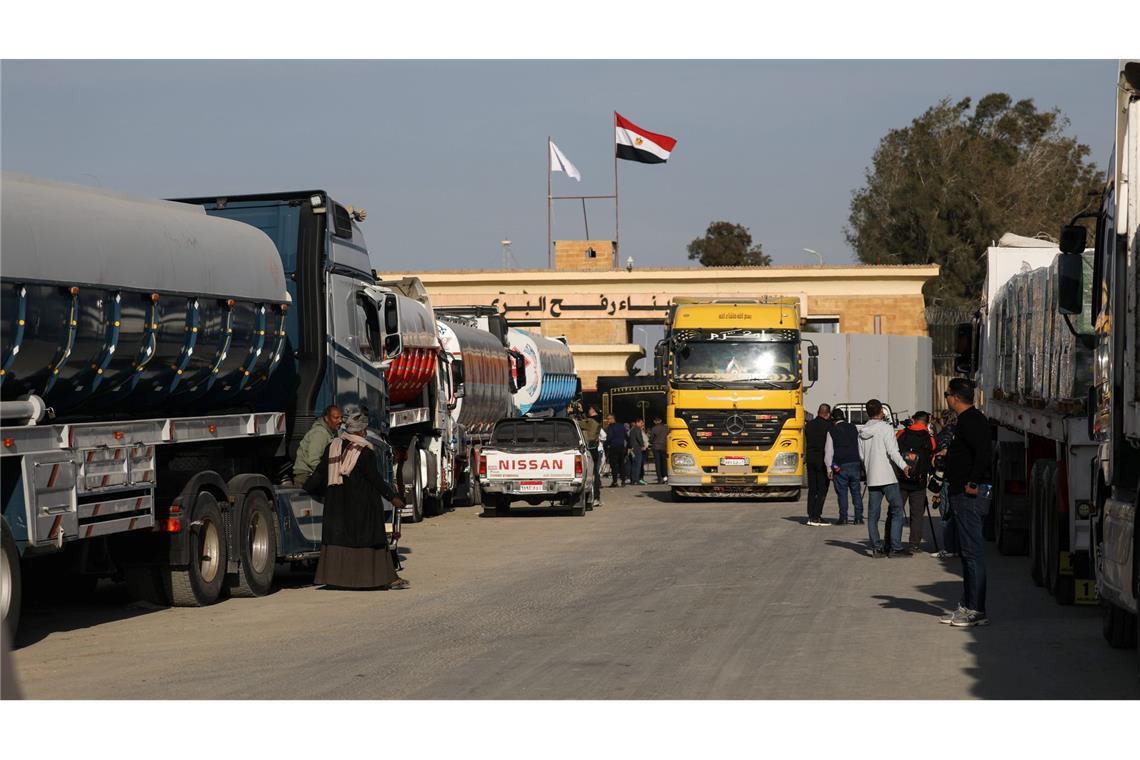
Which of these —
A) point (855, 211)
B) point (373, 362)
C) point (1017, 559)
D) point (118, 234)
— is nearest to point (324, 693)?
point (118, 234)

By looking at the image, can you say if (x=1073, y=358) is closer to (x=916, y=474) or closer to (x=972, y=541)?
(x=972, y=541)

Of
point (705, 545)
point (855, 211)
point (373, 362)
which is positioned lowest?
point (705, 545)

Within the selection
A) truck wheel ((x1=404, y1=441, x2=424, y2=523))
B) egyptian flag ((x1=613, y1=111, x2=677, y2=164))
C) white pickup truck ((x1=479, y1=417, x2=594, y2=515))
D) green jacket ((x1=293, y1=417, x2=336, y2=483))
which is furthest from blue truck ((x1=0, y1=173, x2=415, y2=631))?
egyptian flag ((x1=613, y1=111, x2=677, y2=164))

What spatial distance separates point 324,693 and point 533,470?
58.8 feet

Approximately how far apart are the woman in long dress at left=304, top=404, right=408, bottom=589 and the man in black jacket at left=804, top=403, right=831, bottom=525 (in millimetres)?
10619

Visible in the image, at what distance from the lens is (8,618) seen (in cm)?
1137

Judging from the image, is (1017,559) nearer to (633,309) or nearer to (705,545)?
(705,545)

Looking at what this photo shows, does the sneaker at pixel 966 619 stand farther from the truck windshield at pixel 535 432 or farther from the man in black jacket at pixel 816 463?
the truck windshield at pixel 535 432

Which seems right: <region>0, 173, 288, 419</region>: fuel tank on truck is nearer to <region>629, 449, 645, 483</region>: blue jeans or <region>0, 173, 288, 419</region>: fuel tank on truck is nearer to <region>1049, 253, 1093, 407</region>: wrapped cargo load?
<region>1049, 253, 1093, 407</region>: wrapped cargo load

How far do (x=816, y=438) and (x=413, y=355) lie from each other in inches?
256

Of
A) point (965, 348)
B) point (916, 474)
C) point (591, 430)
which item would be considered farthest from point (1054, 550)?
point (591, 430)

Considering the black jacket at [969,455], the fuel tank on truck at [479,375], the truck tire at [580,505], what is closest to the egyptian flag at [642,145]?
the fuel tank on truck at [479,375]

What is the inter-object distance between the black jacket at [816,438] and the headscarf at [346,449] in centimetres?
1066

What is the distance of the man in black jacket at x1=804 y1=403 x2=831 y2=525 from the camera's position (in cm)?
2525
